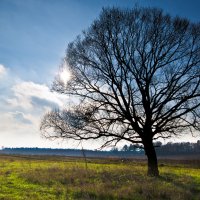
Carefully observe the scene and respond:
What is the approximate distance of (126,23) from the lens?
68.1ft

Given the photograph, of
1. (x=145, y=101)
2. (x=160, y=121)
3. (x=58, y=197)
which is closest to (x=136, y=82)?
(x=145, y=101)

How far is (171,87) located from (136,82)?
8.14 feet

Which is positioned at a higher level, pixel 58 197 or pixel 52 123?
pixel 52 123

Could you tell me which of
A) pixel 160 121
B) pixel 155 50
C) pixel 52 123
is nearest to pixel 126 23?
pixel 155 50

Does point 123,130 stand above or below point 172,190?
above

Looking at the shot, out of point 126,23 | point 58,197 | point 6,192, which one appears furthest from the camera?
point 126,23

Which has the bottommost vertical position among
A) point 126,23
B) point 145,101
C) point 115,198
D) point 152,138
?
point 115,198

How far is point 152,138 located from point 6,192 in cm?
1143

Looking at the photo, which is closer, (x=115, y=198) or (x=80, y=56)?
(x=115, y=198)

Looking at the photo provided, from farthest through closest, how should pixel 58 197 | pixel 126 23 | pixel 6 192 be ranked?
1. pixel 126 23
2. pixel 6 192
3. pixel 58 197

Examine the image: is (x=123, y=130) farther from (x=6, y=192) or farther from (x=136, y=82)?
(x=6, y=192)

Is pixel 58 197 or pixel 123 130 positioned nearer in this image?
pixel 58 197

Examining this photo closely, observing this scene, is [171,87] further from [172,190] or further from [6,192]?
[6,192]

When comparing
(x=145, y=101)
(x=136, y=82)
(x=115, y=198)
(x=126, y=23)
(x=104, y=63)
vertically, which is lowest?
(x=115, y=198)
